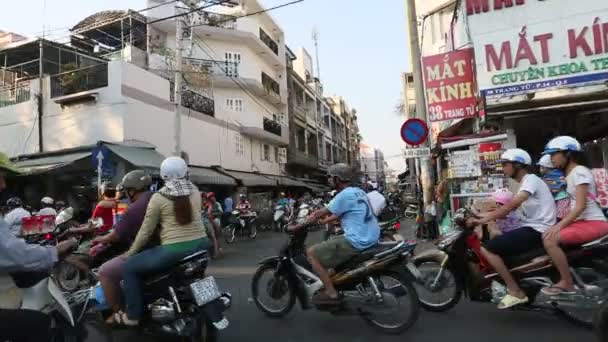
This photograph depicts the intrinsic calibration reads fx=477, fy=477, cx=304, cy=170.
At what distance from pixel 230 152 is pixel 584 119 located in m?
17.1

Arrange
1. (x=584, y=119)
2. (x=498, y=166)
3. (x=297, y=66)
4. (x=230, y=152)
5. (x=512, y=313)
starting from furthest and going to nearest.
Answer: (x=297, y=66) → (x=230, y=152) → (x=584, y=119) → (x=498, y=166) → (x=512, y=313)

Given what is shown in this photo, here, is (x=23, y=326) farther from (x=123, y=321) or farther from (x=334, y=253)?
(x=334, y=253)

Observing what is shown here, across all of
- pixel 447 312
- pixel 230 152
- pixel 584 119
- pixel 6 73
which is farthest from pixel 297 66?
pixel 447 312

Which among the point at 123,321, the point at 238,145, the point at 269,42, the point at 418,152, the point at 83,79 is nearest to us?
the point at 123,321

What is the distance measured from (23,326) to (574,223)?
4.26 metres

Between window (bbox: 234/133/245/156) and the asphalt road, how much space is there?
2009cm

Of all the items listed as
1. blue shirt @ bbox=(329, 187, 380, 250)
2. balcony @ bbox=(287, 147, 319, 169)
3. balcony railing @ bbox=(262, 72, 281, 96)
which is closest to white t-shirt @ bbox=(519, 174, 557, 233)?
blue shirt @ bbox=(329, 187, 380, 250)

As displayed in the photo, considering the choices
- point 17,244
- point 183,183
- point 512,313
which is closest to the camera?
point 17,244

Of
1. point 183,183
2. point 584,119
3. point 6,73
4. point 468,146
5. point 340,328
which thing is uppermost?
point 6,73

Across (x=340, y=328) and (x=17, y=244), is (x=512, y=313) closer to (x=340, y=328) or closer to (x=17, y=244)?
(x=340, y=328)

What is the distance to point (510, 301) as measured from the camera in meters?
4.26

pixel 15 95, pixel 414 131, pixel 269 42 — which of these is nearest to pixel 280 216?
pixel 414 131

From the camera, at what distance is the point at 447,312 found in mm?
5066

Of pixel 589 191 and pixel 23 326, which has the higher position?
pixel 589 191
